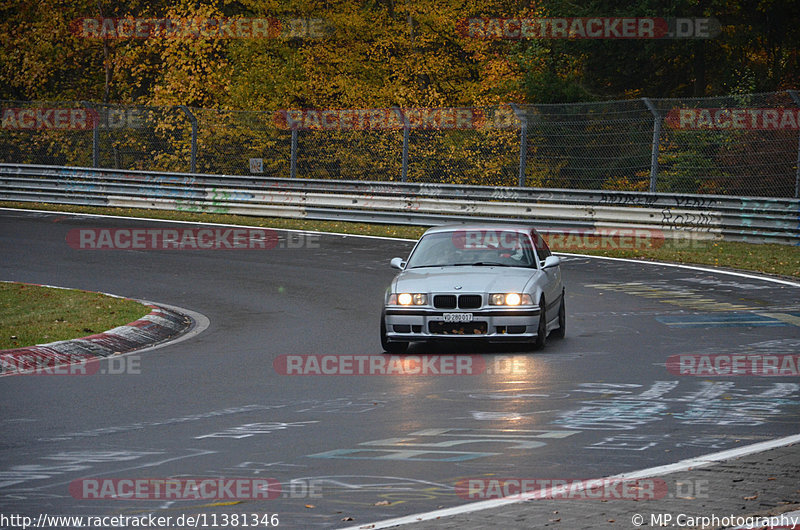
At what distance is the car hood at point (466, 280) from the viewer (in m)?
12.8

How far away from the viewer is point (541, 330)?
12.8 m

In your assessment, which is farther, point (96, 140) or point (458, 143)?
point (96, 140)

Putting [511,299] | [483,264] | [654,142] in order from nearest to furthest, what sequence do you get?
[511,299] < [483,264] < [654,142]

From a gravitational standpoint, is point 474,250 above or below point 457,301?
above

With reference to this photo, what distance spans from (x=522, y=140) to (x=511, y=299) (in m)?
14.3

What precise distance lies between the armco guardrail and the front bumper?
39.6ft

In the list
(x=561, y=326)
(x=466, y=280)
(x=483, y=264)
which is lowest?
(x=561, y=326)

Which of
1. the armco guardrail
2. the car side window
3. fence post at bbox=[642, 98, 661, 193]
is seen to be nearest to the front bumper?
the car side window

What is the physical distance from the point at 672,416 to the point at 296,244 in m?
16.9

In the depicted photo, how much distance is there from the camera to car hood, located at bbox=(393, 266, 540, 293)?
12.8 m

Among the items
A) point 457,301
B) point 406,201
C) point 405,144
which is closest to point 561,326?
point 457,301

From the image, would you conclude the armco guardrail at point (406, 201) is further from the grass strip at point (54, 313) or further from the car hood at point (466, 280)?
the grass strip at point (54, 313)

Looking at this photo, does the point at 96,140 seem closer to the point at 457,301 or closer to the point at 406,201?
the point at 406,201

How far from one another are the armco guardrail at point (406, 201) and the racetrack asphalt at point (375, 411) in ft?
20.5
